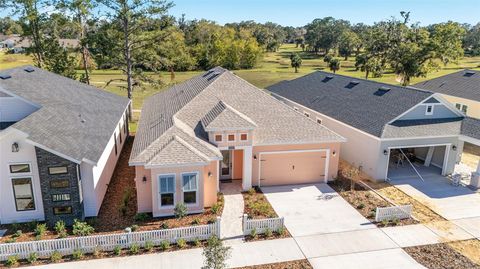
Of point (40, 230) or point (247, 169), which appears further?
point (247, 169)

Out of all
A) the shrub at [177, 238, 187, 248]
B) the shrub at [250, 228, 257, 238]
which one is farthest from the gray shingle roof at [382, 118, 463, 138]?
the shrub at [177, 238, 187, 248]

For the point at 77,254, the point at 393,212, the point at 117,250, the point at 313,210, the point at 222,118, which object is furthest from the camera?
the point at 222,118

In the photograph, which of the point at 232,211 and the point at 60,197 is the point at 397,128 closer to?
the point at 232,211

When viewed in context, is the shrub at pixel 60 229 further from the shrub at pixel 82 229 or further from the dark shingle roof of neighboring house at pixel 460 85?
the dark shingle roof of neighboring house at pixel 460 85

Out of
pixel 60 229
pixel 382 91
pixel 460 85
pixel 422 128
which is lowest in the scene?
pixel 60 229

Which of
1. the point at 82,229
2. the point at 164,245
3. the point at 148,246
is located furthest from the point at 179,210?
the point at 82,229

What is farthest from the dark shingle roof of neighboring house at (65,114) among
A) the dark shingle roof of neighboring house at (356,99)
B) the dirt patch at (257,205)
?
the dark shingle roof of neighboring house at (356,99)

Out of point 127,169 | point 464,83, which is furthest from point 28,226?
point 464,83
